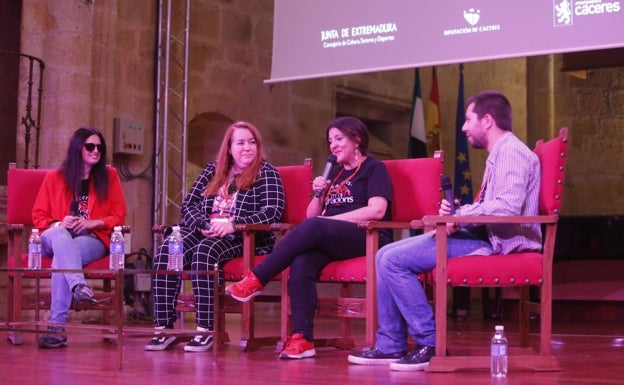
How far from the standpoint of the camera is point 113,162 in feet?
24.5

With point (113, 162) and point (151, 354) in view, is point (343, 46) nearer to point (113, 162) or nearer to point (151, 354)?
point (113, 162)

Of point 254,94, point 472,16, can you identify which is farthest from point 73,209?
point 254,94

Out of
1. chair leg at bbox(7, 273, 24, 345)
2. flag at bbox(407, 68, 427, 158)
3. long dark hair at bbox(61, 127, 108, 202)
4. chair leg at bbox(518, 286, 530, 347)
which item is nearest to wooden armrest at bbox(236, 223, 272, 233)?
long dark hair at bbox(61, 127, 108, 202)

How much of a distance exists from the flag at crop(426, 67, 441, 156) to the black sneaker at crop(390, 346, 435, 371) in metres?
5.74

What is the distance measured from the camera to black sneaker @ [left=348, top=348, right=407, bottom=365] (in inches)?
158

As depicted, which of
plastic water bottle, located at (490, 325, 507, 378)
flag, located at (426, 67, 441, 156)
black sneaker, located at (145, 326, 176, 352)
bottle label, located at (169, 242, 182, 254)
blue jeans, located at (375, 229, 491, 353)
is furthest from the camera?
flag, located at (426, 67, 441, 156)

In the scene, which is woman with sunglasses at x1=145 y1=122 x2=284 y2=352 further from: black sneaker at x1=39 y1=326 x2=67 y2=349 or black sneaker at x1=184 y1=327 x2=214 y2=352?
black sneaker at x1=39 y1=326 x2=67 y2=349

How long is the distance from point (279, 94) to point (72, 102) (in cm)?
233

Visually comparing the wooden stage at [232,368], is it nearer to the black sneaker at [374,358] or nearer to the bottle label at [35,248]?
the black sneaker at [374,358]

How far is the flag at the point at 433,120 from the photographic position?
953cm

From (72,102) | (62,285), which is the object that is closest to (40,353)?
(62,285)

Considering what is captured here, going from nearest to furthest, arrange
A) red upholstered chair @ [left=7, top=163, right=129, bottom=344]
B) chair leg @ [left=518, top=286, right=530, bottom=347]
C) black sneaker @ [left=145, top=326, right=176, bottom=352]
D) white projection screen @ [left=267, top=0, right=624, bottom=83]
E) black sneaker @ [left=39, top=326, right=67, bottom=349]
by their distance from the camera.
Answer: chair leg @ [left=518, top=286, right=530, bottom=347], black sneaker @ [left=145, top=326, right=176, bottom=352], black sneaker @ [left=39, top=326, right=67, bottom=349], red upholstered chair @ [left=7, top=163, right=129, bottom=344], white projection screen @ [left=267, top=0, right=624, bottom=83]

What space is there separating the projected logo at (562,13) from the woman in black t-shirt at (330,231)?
2.26 m

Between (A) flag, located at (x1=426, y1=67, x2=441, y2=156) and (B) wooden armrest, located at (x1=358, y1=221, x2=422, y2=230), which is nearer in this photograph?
(B) wooden armrest, located at (x1=358, y1=221, x2=422, y2=230)
